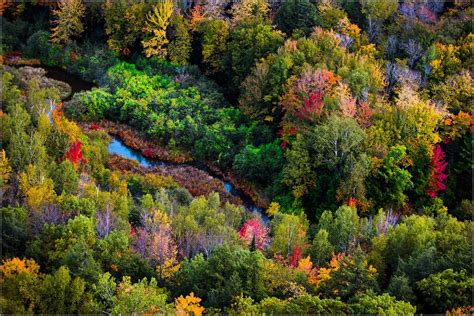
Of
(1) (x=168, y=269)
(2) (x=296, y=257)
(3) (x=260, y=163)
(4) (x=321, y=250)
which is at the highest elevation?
(4) (x=321, y=250)

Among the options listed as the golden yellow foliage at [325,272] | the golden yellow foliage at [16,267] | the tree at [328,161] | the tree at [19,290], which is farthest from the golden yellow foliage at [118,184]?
the golden yellow foliage at [325,272]

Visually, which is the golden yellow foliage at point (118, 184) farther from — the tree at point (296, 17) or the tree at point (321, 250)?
the tree at point (296, 17)

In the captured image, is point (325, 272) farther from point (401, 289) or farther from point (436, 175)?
point (436, 175)

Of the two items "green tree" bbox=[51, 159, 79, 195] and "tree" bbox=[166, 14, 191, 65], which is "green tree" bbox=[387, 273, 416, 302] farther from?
"tree" bbox=[166, 14, 191, 65]

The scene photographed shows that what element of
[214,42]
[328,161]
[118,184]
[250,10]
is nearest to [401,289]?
[328,161]

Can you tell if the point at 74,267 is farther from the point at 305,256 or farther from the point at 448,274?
the point at 448,274

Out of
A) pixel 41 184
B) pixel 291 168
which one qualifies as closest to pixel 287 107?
pixel 291 168
